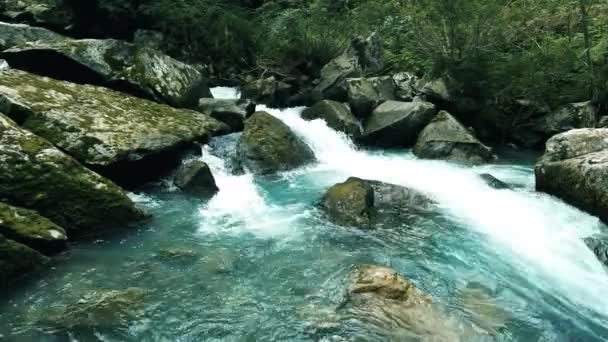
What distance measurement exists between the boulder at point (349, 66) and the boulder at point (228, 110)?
269 cm

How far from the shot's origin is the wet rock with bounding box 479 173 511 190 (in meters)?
9.04

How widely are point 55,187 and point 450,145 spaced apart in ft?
25.1

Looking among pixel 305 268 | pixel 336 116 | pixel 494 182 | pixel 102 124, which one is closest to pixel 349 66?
pixel 336 116

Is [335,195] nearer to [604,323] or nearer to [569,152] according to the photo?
[604,323]

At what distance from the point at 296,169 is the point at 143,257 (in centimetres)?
411

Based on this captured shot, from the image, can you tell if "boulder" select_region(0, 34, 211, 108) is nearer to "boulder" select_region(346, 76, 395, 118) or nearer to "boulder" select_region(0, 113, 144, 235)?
"boulder" select_region(0, 113, 144, 235)

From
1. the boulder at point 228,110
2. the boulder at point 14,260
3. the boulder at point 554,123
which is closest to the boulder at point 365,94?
the boulder at point 228,110

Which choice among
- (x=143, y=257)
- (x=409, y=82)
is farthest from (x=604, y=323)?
(x=409, y=82)

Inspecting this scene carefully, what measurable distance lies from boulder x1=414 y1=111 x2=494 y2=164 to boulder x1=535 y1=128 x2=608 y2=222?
1.80 m

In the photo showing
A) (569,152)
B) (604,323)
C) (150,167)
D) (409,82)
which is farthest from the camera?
(409,82)

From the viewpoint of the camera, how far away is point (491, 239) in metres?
6.94

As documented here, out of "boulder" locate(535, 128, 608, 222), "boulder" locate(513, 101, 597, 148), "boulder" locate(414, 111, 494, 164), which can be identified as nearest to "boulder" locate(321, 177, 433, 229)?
"boulder" locate(535, 128, 608, 222)

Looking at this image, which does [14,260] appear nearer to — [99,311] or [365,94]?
[99,311]

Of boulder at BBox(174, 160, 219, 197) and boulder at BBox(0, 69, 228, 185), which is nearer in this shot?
boulder at BBox(0, 69, 228, 185)
